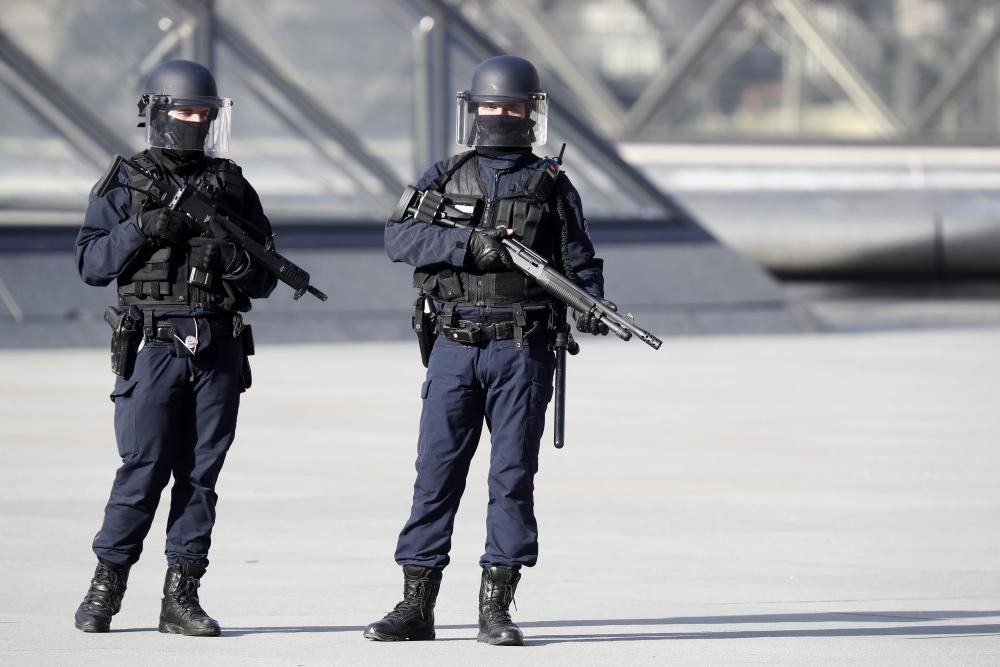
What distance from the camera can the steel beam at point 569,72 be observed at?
38.3 metres

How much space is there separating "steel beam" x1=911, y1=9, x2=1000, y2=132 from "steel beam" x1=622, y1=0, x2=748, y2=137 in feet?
14.7

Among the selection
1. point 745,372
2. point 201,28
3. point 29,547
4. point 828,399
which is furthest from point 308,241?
point 29,547

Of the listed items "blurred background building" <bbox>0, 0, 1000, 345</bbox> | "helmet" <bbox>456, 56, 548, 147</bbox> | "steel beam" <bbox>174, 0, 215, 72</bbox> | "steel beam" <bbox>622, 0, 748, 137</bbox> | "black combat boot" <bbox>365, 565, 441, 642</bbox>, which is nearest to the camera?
"black combat boot" <bbox>365, 565, 441, 642</bbox>

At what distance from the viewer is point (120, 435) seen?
22.1 feet

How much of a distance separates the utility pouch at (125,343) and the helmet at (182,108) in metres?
0.62

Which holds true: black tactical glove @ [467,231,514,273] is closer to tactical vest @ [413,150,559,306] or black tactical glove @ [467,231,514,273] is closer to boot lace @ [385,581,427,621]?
tactical vest @ [413,150,559,306]

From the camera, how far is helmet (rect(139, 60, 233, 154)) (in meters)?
6.81

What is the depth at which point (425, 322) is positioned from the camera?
22.5 feet

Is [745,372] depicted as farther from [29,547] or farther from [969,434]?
[29,547]

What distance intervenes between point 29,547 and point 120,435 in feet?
6.37

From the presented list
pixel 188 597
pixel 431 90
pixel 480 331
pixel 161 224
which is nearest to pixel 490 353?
pixel 480 331

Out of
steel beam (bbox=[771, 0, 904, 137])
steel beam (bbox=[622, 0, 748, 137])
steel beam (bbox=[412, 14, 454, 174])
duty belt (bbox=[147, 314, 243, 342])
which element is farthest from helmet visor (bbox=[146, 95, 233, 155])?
steel beam (bbox=[771, 0, 904, 137])

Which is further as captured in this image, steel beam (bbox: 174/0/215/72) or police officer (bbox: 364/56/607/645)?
steel beam (bbox: 174/0/215/72)

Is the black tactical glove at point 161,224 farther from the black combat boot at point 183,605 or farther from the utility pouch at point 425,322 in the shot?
the black combat boot at point 183,605
